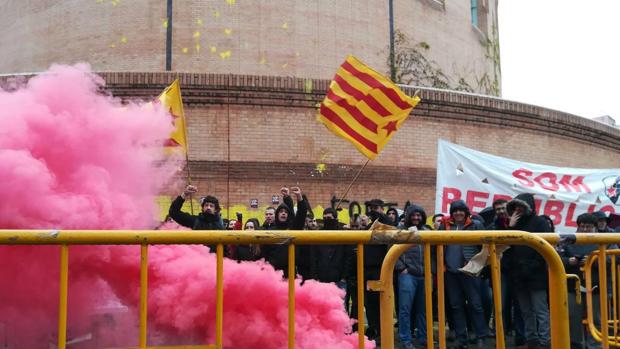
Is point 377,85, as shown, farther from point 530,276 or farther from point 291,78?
point 291,78

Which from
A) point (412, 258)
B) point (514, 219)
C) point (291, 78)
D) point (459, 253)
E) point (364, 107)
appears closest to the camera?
point (514, 219)

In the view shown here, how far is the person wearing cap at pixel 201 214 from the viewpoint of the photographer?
5.52 meters

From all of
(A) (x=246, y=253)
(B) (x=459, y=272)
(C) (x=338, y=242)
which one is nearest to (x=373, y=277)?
(B) (x=459, y=272)

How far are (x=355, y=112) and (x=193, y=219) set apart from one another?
3.06 meters

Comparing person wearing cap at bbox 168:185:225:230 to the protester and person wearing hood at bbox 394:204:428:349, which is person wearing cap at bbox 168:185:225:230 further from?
person wearing hood at bbox 394:204:428:349

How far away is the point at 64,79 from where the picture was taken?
4117 mm

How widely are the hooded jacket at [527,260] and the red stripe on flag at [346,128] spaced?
223 centimetres

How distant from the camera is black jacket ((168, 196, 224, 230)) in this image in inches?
225

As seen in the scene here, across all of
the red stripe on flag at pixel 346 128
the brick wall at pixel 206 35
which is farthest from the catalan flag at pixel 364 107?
the brick wall at pixel 206 35

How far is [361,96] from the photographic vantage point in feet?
26.9

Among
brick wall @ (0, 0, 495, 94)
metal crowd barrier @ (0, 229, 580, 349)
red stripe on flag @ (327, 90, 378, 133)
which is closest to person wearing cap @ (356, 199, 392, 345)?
red stripe on flag @ (327, 90, 378, 133)

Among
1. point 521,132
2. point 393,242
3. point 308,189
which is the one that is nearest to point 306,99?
point 308,189

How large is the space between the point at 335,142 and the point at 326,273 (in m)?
6.84

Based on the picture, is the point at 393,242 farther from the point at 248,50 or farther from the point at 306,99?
the point at 248,50
